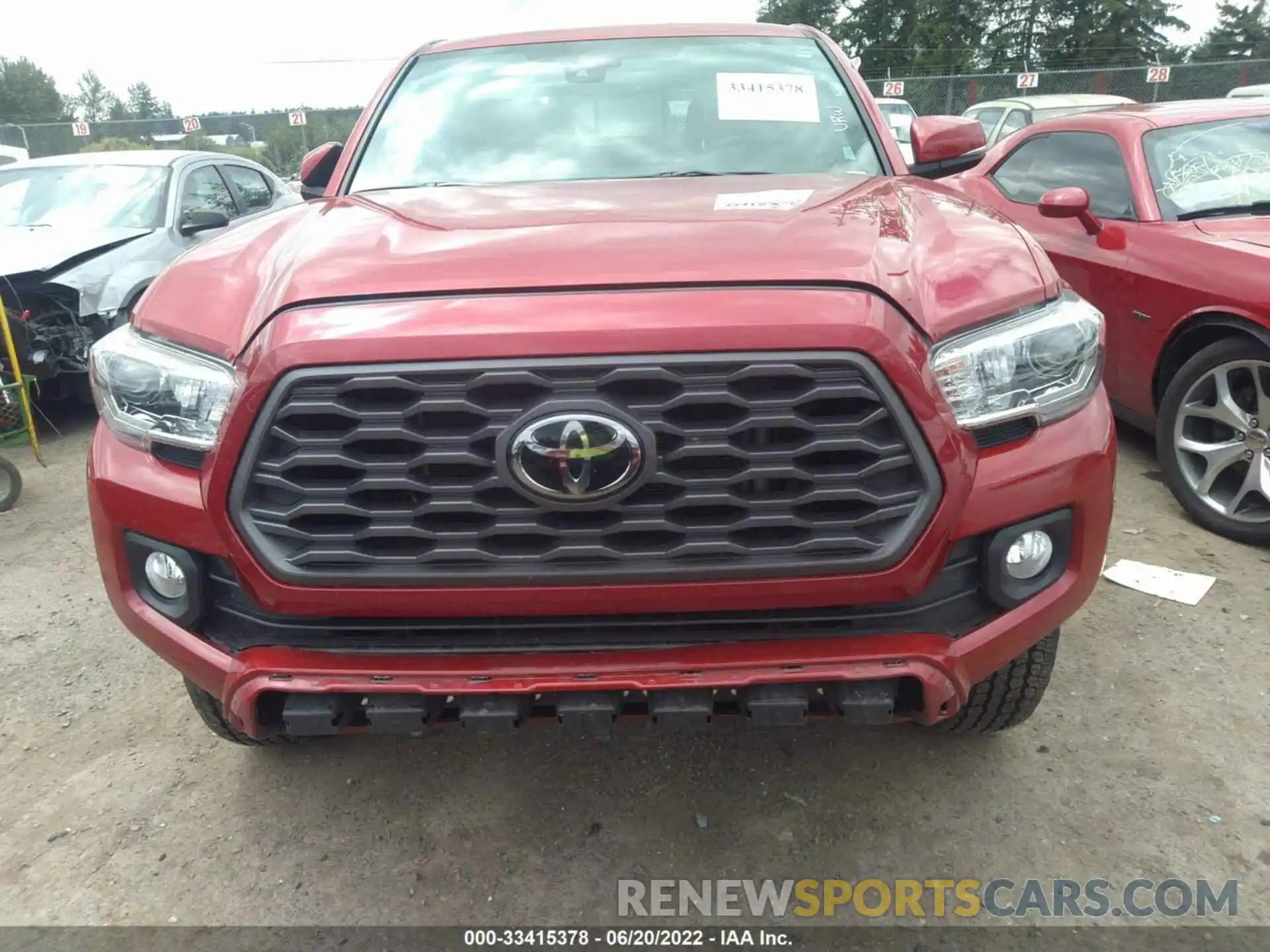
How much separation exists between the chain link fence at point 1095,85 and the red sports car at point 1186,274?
1783 cm

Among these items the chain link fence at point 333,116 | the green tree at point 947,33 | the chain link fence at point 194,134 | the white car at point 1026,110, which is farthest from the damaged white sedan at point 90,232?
the green tree at point 947,33

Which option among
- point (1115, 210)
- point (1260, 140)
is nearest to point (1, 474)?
point (1115, 210)

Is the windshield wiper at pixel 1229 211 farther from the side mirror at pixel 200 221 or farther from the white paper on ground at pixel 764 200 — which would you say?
the side mirror at pixel 200 221

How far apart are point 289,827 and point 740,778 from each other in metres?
1.20

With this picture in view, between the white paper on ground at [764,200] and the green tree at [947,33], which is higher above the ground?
the green tree at [947,33]

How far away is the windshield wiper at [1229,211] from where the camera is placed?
12.7ft

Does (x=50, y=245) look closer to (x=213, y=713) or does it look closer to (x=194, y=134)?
(x=213, y=713)

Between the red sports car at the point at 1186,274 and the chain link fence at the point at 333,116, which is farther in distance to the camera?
the chain link fence at the point at 333,116

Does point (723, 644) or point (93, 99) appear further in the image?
point (93, 99)

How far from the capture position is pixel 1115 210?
4289mm

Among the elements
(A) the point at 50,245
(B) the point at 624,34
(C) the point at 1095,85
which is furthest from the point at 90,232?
(C) the point at 1095,85

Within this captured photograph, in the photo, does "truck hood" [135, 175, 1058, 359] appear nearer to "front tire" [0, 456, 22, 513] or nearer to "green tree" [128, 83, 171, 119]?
"front tire" [0, 456, 22, 513]

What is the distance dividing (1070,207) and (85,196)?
6.50 m

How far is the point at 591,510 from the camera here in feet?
5.45
